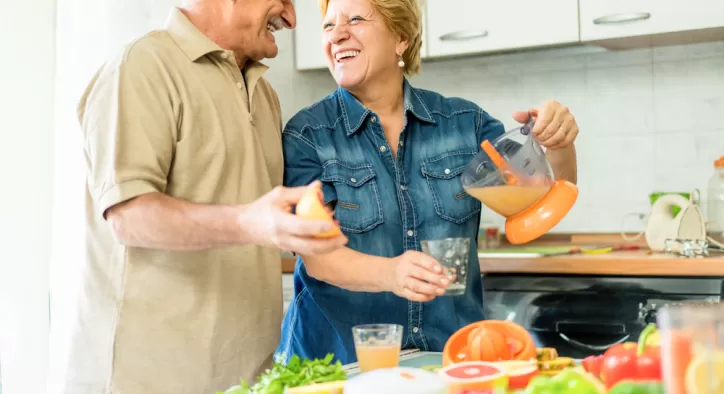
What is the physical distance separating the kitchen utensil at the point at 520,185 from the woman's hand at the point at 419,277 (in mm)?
194

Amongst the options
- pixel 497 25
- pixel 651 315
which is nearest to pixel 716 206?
pixel 651 315

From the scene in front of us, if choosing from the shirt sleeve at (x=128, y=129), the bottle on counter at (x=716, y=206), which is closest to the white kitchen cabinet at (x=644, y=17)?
the bottle on counter at (x=716, y=206)

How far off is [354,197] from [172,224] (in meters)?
0.54

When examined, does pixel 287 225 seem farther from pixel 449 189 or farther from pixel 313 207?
pixel 449 189

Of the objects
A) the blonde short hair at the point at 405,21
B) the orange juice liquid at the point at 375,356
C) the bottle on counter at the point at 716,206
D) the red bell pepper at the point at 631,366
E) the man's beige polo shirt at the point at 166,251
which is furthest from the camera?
the bottle on counter at the point at 716,206

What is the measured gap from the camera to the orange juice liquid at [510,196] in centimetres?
155

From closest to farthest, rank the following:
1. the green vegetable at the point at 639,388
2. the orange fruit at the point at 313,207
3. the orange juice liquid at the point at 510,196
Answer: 1. the green vegetable at the point at 639,388
2. the orange fruit at the point at 313,207
3. the orange juice liquid at the point at 510,196

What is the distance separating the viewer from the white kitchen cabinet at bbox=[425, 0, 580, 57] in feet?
9.57

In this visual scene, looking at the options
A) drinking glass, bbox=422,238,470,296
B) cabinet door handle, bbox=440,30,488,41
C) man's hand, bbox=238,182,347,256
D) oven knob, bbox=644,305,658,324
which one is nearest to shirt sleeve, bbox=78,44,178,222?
man's hand, bbox=238,182,347,256

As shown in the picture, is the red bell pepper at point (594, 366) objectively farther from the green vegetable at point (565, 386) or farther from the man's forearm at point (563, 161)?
the man's forearm at point (563, 161)

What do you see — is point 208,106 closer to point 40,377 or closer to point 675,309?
point 675,309

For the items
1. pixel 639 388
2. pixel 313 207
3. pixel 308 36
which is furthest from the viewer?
pixel 308 36

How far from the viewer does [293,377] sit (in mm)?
1201

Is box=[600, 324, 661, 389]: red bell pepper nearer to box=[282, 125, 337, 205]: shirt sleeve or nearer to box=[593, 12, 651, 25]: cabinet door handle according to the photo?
box=[282, 125, 337, 205]: shirt sleeve
